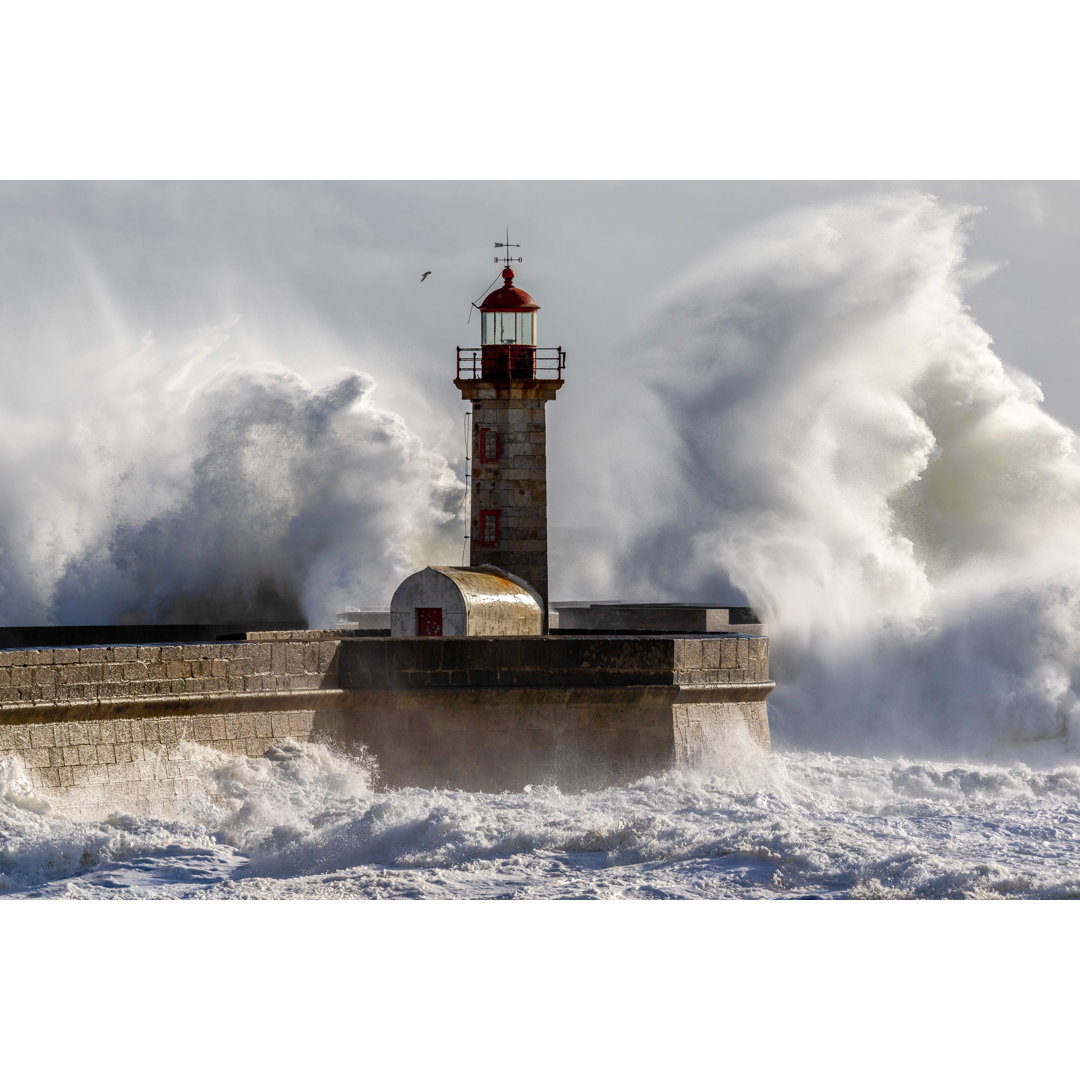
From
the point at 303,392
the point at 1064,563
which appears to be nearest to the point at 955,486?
the point at 1064,563

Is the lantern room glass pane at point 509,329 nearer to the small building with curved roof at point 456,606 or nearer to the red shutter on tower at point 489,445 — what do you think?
the red shutter on tower at point 489,445

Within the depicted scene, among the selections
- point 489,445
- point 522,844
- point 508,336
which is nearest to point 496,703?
point 522,844

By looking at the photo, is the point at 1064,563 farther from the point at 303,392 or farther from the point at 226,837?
the point at 226,837

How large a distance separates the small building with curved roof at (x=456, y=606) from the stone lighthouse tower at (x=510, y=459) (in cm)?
57

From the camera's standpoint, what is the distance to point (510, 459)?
14.3 metres

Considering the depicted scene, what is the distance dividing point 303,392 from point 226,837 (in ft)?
37.4

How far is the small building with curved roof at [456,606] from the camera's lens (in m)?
13.2

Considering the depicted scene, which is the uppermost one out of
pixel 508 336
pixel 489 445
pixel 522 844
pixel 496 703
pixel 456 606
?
pixel 508 336

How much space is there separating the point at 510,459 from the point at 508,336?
98cm

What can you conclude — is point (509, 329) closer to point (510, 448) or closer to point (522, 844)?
point (510, 448)

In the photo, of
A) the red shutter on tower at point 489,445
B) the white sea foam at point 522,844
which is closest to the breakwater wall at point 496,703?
the white sea foam at point 522,844

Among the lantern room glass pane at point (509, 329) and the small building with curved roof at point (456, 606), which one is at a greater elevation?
the lantern room glass pane at point (509, 329)

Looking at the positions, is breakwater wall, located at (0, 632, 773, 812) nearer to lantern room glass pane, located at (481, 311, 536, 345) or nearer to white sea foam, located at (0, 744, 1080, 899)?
white sea foam, located at (0, 744, 1080, 899)

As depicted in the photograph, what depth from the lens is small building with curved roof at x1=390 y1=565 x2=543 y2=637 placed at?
1323cm
